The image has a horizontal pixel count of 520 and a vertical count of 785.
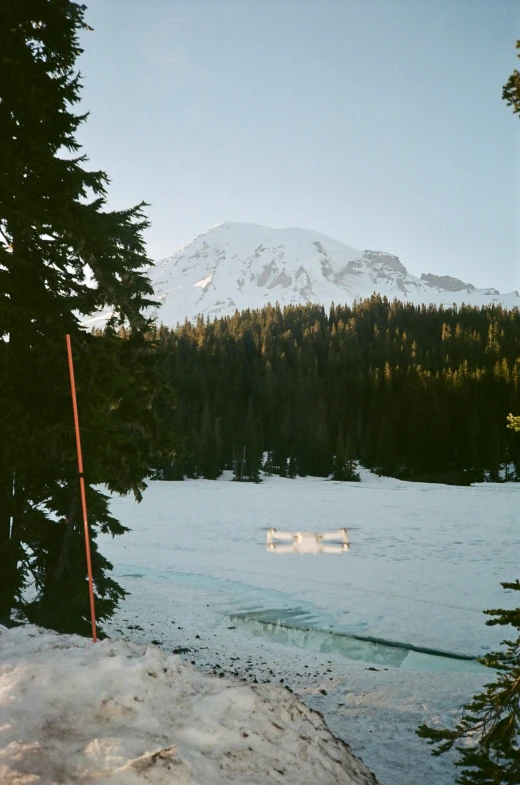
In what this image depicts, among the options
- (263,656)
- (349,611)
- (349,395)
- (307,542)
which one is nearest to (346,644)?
(349,611)

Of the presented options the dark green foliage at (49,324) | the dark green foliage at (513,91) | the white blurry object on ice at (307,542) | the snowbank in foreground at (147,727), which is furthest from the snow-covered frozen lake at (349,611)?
the dark green foliage at (513,91)

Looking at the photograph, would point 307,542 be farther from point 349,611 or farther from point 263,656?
point 263,656

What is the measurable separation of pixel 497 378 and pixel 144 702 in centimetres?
10270

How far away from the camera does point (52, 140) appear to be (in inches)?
324

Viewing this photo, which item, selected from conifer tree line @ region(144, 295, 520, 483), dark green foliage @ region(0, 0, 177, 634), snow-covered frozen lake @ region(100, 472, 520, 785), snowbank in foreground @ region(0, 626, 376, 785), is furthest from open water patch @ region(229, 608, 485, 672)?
conifer tree line @ region(144, 295, 520, 483)

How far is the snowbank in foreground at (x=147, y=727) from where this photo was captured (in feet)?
9.91

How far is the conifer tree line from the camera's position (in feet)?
276

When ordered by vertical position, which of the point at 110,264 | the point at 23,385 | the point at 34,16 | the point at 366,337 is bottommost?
the point at 23,385

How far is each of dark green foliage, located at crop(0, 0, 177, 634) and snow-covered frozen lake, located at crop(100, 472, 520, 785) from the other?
388cm

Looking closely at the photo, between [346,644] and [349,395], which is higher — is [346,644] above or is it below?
below

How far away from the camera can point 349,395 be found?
11331cm

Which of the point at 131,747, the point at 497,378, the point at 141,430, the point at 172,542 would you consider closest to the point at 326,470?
the point at 497,378

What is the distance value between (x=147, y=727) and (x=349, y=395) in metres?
112

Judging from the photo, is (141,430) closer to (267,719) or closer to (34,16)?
(267,719)
